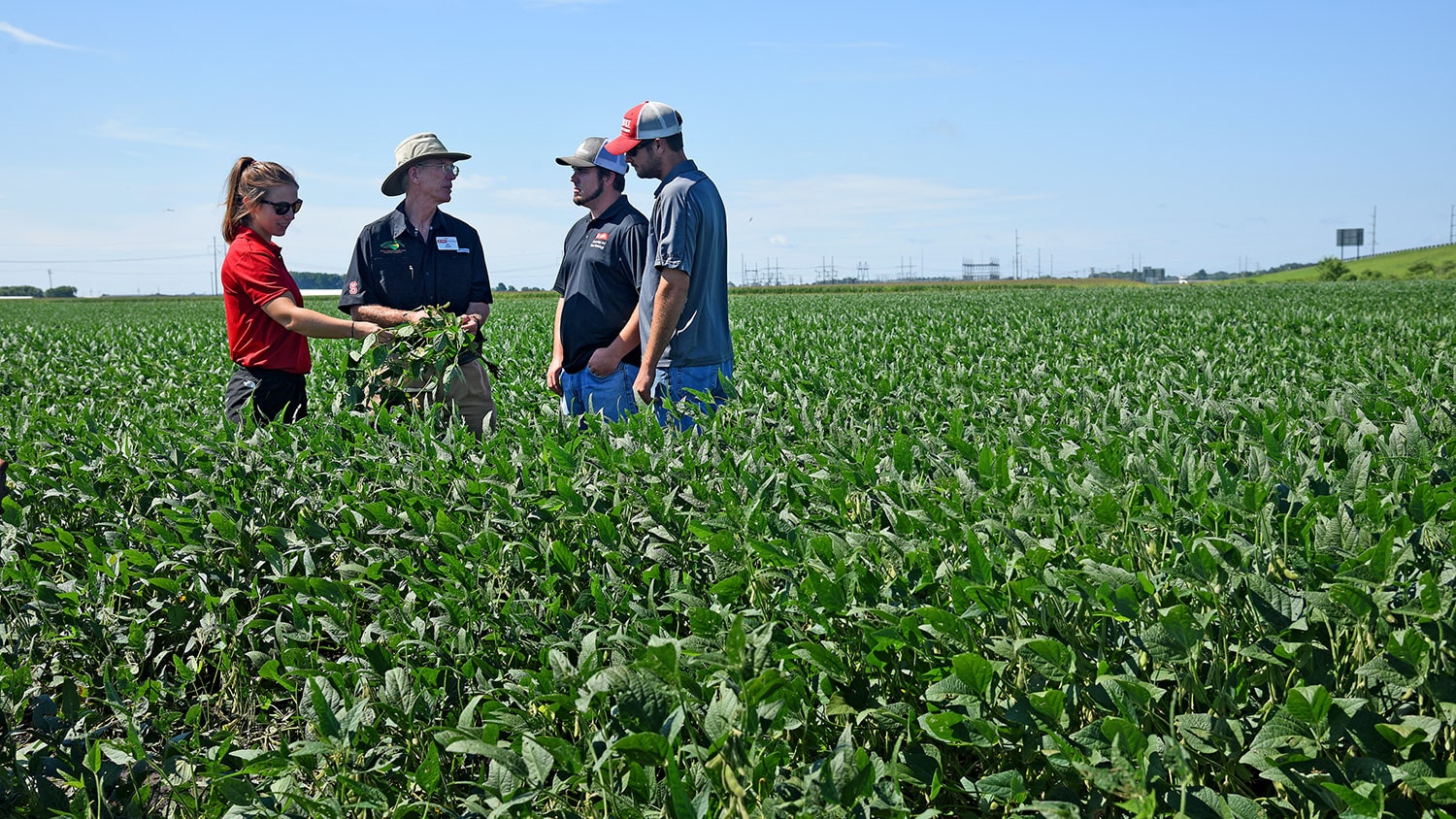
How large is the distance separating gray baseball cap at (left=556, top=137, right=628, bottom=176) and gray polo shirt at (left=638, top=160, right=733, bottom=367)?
74 cm

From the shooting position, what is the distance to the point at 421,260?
5.87m

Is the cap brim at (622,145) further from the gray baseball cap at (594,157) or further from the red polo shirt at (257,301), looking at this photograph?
the red polo shirt at (257,301)

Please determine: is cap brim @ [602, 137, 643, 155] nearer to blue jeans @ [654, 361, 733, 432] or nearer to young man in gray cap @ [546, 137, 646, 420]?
young man in gray cap @ [546, 137, 646, 420]

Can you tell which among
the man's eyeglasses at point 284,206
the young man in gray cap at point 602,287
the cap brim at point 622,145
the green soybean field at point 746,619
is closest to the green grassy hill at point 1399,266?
the young man in gray cap at point 602,287

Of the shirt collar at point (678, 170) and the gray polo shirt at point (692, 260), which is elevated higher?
the shirt collar at point (678, 170)

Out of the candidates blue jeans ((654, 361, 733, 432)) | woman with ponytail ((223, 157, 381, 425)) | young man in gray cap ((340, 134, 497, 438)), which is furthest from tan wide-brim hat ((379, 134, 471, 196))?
blue jeans ((654, 361, 733, 432))

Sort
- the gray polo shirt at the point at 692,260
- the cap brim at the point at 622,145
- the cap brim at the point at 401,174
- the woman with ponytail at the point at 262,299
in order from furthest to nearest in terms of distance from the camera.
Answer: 1. the cap brim at the point at 401,174
2. the cap brim at the point at 622,145
3. the gray polo shirt at the point at 692,260
4. the woman with ponytail at the point at 262,299

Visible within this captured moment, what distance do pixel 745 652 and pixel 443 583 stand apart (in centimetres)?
131

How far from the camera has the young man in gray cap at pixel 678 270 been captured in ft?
17.8

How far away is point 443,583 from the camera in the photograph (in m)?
3.00

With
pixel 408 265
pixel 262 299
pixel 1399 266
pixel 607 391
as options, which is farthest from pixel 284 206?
pixel 1399 266

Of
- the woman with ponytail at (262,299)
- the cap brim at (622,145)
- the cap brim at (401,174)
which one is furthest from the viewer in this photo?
the cap brim at (401,174)

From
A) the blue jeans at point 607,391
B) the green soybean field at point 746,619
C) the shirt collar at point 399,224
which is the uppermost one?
the shirt collar at point 399,224

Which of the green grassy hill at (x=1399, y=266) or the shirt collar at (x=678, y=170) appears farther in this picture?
the green grassy hill at (x=1399, y=266)
